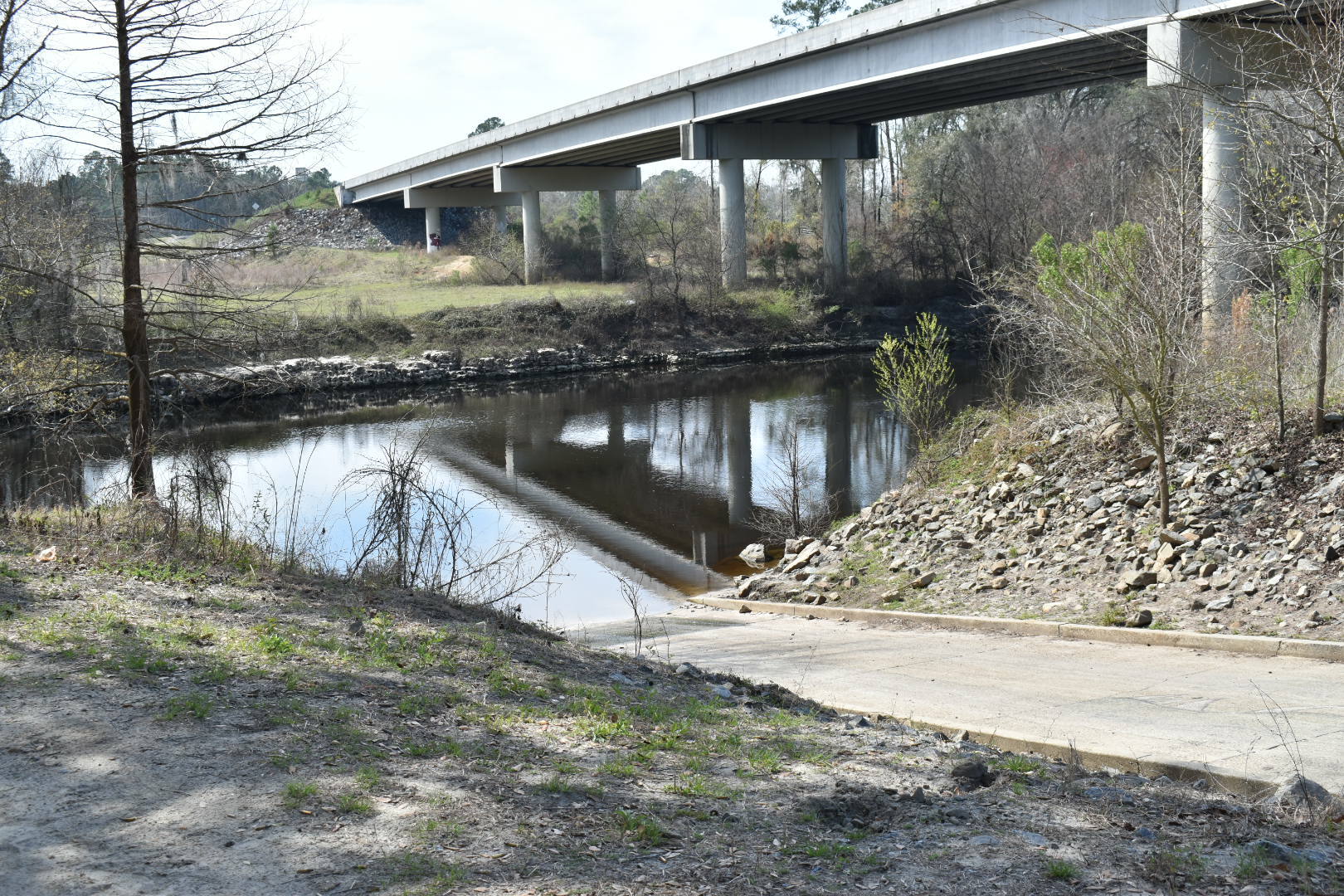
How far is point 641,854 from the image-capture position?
4.57 meters

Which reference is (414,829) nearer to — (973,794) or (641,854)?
(641,854)

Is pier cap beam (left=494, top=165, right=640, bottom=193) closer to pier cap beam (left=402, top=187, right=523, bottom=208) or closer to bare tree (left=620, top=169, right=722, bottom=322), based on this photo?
bare tree (left=620, top=169, right=722, bottom=322)

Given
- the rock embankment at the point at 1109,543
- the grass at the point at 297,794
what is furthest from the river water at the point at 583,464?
the grass at the point at 297,794

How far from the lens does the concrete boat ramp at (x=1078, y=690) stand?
6.73m

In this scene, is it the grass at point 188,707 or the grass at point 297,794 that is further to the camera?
the grass at point 188,707

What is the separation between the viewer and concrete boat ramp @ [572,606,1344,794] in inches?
265

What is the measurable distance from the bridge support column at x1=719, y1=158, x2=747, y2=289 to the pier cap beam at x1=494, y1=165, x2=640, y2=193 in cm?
1487

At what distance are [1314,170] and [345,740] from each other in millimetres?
10942

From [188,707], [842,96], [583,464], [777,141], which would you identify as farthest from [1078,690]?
[777,141]

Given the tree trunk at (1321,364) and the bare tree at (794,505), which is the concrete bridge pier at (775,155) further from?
the tree trunk at (1321,364)

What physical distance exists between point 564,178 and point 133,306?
158 feet

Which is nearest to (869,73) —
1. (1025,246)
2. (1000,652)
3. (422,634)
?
(1025,246)

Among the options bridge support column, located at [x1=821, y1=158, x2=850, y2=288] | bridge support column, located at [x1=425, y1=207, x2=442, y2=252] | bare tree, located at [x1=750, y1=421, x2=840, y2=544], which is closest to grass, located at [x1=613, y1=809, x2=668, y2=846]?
bare tree, located at [x1=750, y1=421, x2=840, y2=544]

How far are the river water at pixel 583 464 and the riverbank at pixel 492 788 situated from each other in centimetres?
→ 528
